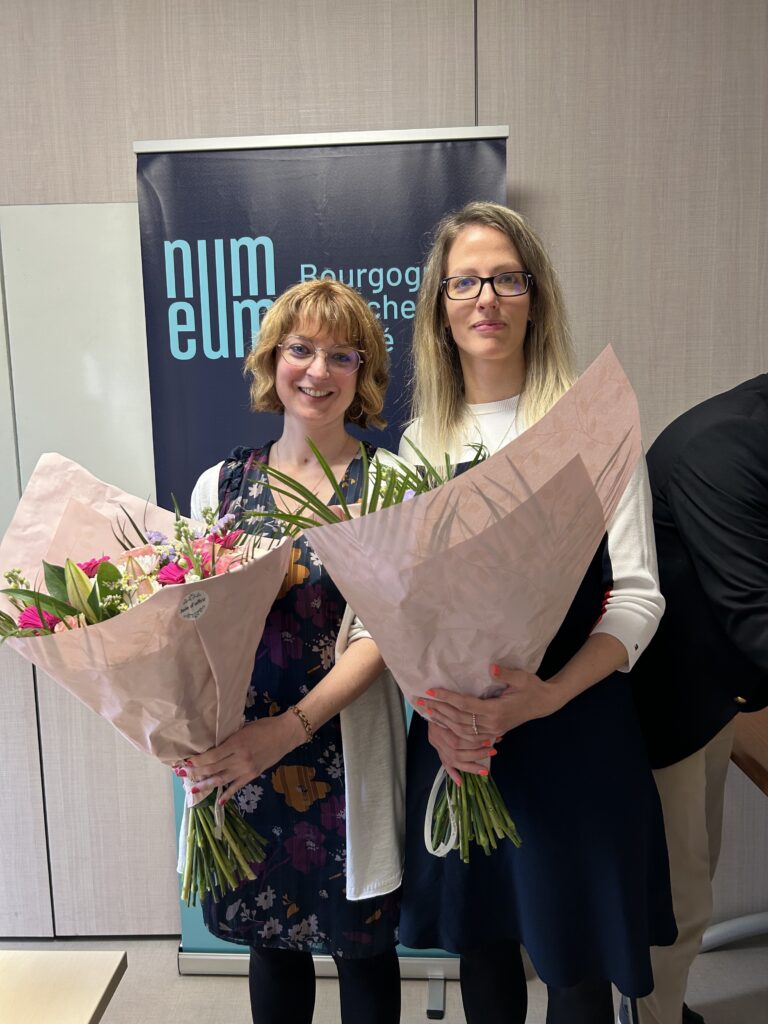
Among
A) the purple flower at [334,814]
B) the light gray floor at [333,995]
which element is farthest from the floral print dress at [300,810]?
the light gray floor at [333,995]

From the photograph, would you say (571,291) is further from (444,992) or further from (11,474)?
(444,992)

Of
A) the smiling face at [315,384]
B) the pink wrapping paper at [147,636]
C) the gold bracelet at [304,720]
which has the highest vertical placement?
the smiling face at [315,384]

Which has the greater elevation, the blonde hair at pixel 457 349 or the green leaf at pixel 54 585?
the blonde hair at pixel 457 349

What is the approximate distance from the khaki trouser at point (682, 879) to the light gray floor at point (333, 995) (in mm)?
516

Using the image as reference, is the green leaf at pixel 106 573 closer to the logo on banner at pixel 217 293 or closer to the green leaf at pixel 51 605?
the green leaf at pixel 51 605

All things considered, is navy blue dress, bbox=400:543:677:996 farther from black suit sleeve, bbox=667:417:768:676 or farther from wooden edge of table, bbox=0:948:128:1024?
wooden edge of table, bbox=0:948:128:1024

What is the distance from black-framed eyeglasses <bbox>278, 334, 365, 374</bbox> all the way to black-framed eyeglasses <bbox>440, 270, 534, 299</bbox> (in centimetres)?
22

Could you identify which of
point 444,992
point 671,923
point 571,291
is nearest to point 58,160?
point 571,291

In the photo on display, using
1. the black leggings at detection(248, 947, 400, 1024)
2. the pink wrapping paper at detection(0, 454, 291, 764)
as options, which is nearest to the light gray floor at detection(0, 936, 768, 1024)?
the black leggings at detection(248, 947, 400, 1024)

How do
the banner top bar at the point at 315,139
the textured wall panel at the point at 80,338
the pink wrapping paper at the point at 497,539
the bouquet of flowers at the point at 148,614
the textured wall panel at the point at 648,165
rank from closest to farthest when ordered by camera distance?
the pink wrapping paper at the point at 497,539 → the bouquet of flowers at the point at 148,614 → the banner top bar at the point at 315,139 → the textured wall panel at the point at 648,165 → the textured wall panel at the point at 80,338

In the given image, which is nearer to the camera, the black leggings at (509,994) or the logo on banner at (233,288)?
the black leggings at (509,994)

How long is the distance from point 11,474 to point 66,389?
0.31 m

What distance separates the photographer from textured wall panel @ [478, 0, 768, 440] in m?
2.23

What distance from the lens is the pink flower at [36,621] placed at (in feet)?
3.61
